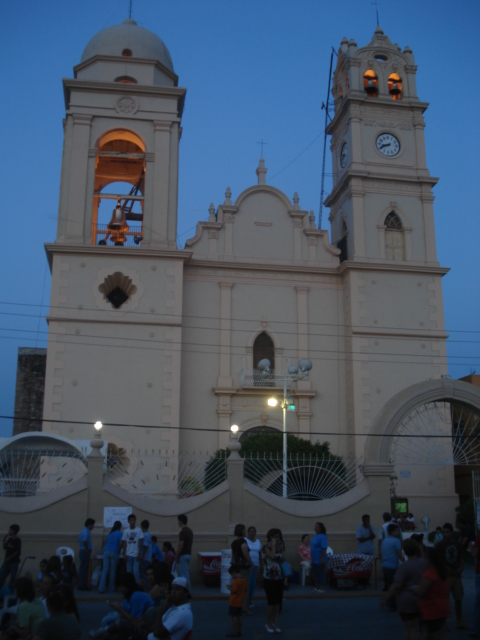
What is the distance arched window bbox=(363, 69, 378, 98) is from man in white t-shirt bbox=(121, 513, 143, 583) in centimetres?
2229

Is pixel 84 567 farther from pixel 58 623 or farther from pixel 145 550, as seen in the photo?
pixel 58 623

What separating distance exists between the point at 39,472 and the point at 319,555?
9271 mm

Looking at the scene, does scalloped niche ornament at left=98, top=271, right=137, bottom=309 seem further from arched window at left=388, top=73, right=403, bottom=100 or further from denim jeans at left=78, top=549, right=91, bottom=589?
arched window at left=388, top=73, right=403, bottom=100

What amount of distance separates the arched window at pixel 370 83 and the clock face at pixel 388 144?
6.24 ft

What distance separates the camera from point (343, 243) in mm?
29719

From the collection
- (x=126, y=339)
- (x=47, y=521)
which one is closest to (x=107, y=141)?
(x=126, y=339)

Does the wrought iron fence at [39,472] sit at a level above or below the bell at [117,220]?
below

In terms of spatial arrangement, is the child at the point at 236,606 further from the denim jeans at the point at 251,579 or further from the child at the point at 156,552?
the child at the point at 156,552

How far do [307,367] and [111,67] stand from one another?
14.8 m

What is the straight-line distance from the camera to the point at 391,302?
27312 mm

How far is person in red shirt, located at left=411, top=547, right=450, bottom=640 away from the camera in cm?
718

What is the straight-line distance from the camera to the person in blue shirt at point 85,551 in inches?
556

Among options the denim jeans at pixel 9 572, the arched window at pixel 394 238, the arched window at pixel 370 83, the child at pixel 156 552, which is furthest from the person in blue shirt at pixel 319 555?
the arched window at pixel 370 83

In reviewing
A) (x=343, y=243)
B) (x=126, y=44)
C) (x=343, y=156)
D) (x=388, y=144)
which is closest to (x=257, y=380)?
(x=343, y=243)
